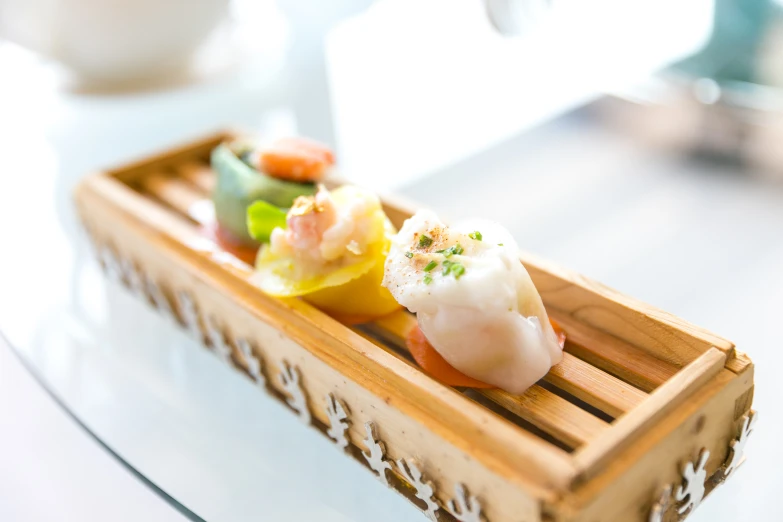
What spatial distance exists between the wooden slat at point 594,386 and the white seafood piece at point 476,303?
0.05 feet

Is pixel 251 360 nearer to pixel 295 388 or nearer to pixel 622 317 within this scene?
pixel 295 388

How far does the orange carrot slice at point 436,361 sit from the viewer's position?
812mm

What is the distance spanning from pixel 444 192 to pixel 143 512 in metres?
0.88

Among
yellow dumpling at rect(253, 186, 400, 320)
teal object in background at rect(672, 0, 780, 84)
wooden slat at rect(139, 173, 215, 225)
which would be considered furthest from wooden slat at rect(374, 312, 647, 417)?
teal object in background at rect(672, 0, 780, 84)

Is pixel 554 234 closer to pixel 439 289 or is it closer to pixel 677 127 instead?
pixel 677 127

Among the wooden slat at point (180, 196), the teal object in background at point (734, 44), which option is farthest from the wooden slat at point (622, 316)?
the teal object in background at point (734, 44)

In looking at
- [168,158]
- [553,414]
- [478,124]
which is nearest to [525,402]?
[553,414]

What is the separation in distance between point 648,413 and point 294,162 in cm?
62

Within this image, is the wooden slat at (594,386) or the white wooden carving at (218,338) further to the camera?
the white wooden carving at (218,338)

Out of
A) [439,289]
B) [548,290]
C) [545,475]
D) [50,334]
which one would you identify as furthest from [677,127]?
[50,334]

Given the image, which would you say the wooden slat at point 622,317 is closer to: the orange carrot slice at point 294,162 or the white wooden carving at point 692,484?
the white wooden carving at point 692,484

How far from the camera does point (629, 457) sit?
653 millimetres

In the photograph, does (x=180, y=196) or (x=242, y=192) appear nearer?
(x=242, y=192)

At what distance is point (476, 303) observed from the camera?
762mm
